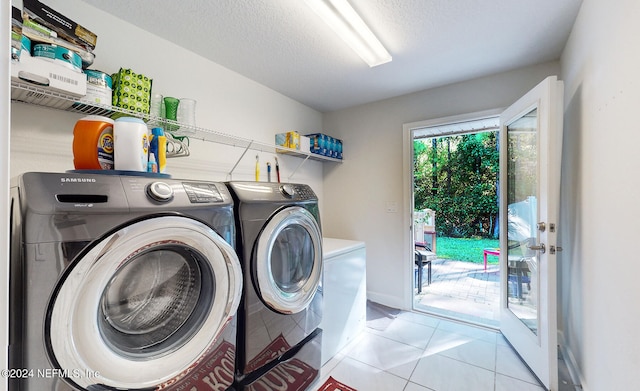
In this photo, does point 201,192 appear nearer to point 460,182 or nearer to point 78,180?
point 78,180

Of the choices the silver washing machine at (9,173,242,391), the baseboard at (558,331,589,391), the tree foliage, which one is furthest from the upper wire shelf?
the tree foliage

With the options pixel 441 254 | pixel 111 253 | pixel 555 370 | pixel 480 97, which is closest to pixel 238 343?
pixel 111 253

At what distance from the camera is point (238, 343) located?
1170 millimetres

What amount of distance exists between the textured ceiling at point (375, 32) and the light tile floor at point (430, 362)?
2.28 m

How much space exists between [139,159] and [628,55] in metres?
1.98

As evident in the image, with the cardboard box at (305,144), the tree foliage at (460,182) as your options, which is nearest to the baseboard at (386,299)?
the cardboard box at (305,144)

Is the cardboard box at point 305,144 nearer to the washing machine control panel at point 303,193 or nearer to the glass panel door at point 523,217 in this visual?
the washing machine control panel at point 303,193

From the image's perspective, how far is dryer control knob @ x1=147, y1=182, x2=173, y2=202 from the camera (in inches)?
34.7

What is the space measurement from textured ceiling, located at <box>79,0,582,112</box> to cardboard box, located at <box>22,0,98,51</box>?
1.39 ft

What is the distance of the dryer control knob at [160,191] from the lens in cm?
88

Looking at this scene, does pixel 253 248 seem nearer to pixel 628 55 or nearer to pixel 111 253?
pixel 111 253

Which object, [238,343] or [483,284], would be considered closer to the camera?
[238,343]

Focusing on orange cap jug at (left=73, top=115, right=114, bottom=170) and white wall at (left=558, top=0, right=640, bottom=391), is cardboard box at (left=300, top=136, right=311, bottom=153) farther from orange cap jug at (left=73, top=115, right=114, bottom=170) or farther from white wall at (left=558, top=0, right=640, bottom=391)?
white wall at (left=558, top=0, right=640, bottom=391)

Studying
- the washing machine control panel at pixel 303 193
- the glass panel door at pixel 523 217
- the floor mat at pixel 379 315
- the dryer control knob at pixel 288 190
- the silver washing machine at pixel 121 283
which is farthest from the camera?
the floor mat at pixel 379 315
